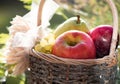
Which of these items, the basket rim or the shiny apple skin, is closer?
the basket rim

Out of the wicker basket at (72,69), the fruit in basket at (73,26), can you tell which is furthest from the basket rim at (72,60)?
the fruit in basket at (73,26)

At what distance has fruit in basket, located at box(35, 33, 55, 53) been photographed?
0.96m

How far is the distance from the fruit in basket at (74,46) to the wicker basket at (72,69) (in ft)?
0.12

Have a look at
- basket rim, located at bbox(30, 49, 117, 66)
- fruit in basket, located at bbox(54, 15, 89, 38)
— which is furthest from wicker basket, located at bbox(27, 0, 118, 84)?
fruit in basket, located at bbox(54, 15, 89, 38)

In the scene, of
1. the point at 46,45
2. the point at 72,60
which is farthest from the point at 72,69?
the point at 46,45

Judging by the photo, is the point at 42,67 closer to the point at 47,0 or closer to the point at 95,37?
the point at 95,37

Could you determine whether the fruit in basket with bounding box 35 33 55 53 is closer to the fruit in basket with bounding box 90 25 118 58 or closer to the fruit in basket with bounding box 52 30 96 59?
the fruit in basket with bounding box 52 30 96 59

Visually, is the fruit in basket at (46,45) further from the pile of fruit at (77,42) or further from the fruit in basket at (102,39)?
the fruit in basket at (102,39)

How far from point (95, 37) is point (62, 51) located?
14 centimetres

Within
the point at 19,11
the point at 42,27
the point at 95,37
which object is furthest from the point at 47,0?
the point at 19,11

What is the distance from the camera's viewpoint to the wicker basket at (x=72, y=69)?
0.87m

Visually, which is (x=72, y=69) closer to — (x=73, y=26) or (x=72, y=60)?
(x=72, y=60)

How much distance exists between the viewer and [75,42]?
3.07ft

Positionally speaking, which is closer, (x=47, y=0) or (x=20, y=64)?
(x=20, y=64)
